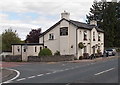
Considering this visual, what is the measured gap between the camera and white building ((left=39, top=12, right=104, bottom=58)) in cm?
4603

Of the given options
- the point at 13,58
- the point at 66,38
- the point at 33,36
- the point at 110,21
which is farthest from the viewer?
the point at 110,21

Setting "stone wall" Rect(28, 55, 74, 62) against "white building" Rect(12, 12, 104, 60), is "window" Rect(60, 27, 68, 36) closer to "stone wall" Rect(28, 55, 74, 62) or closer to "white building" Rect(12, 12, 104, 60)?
"white building" Rect(12, 12, 104, 60)

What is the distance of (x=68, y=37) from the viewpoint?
46.7 m

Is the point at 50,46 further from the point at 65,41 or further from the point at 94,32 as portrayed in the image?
the point at 94,32

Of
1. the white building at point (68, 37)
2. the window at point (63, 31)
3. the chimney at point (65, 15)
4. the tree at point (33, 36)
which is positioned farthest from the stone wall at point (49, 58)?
the tree at point (33, 36)

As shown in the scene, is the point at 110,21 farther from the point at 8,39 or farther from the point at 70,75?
the point at 70,75

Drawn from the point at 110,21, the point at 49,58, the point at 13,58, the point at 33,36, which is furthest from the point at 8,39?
the point at 110,21

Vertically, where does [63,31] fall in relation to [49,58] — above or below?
above

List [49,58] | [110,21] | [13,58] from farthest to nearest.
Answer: [110,21], [13,58], [49,58]

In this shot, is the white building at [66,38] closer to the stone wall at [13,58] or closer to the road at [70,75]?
the stone wall at [13,58]

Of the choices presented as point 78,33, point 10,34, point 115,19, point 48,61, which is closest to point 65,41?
point 78,33

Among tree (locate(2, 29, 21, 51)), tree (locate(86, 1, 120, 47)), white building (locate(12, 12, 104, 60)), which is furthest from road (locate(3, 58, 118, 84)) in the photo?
tree (locate(86, 1, 120, 47))

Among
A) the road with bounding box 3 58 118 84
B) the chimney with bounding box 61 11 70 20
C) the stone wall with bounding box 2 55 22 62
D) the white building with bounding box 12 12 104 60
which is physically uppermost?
the chimney with bounding box 61 11 70 20

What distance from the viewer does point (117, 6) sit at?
85.0m
